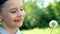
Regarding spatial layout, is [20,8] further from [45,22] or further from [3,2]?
[45,22]

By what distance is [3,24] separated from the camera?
86.5 inches

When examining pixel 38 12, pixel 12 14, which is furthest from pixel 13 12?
pixel 38 12

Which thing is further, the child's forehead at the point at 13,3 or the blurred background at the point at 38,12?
the blurred background at the point at 38,12

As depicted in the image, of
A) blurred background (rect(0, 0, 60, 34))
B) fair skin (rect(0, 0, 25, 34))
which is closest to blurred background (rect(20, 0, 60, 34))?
blurred background (rect(0, 0, 60, 34))

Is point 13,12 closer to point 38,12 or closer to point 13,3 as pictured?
point 13,3

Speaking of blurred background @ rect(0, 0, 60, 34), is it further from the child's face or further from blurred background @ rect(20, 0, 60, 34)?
the child's face

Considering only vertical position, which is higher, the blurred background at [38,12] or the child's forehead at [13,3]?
the child's forehead at [13,3]

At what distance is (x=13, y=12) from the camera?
2143mm

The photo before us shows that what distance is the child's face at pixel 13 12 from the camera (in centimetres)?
213

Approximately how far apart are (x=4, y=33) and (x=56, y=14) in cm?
506

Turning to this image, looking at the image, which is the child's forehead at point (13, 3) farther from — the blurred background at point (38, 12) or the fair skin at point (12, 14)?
the blurred background at point (38, 12)

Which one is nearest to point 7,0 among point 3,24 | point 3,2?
point 3,2

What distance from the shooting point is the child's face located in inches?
83.9

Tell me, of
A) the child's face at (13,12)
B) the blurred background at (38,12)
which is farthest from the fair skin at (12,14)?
the blurred background at (38,12)
